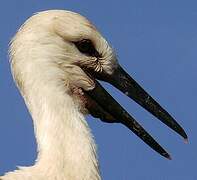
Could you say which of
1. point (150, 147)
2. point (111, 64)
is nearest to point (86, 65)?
point (111, 64)

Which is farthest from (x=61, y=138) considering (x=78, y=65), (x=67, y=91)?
(x=78, y=65)

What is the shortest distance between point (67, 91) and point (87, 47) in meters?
0.41

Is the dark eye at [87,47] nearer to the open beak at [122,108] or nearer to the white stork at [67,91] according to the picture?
the white stork at [67,91]

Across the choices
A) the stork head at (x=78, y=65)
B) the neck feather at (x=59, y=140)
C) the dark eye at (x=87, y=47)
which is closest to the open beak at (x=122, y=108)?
the stork head at (x=78, y=65)

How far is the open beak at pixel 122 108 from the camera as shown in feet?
29.6

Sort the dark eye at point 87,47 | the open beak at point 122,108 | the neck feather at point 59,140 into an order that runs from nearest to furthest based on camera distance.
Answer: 1. the neck feather at point 59,140
2. the dark eye at point 87,47
3. the open beak at point 122,108

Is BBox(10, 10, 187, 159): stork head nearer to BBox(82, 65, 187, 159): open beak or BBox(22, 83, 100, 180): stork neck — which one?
BBox(82, 65, 187, 159): open beak

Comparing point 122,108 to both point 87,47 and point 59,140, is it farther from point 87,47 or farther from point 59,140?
point 59,140

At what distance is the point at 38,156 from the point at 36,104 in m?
0.43

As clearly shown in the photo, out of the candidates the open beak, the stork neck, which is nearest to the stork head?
the open beak

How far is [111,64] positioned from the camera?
909cm

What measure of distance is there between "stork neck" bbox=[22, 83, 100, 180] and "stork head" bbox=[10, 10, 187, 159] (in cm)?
15

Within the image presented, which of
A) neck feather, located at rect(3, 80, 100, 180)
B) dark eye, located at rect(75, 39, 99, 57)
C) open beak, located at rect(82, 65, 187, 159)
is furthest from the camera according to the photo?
open beak, located at rect(82, 65, 187, 159)

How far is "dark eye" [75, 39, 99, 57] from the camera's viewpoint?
877cm
